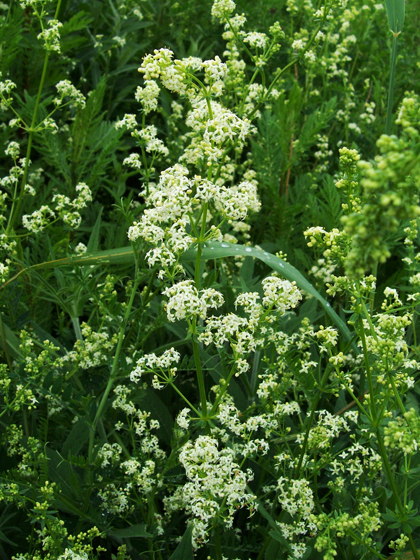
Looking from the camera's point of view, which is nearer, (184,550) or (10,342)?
(184,550)

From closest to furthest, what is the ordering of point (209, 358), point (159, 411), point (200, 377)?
point (200, 377), point (209, 358), point (159, 411)

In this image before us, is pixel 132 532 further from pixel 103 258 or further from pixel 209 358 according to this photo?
pixel 103 258

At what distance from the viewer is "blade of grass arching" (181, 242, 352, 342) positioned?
1855 mm

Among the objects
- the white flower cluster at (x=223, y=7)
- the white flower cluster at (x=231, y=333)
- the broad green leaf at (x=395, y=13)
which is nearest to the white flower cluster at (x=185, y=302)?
the white flower cluster at (x=231, y=333)

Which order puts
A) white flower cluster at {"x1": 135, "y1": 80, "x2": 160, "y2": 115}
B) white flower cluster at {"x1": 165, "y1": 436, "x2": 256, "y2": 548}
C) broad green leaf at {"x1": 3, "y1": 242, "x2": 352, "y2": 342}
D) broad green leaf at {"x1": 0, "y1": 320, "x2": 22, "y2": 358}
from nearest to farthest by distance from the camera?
1. white flower cluster at {"x1": 165, "y1": 436, "x2": 256, "y2": 548}
2. broad green leaf at {"x1": 3, "y1": 242, "x2": 352, "y2": 342}
3. white flower cluster at {"x1": 135, "y1": 80, "x2": 160, "y2": 115}
4. broad green leaf at {"x1": 0, "y1": 320, "x2": 22, "y2": 358}

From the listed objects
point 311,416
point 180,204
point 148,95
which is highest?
point 148,95

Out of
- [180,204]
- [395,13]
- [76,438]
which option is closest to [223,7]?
[395,13]

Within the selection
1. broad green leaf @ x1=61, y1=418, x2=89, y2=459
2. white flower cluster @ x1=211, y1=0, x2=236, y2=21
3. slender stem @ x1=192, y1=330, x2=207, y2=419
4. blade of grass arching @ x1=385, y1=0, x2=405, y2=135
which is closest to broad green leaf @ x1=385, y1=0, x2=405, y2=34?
blade of grass arching @ x1=385, y1=0, x2=405, y2=135

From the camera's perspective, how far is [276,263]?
6.25 ft

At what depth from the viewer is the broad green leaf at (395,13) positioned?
2157mm

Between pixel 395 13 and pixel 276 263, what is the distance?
112 centimetres

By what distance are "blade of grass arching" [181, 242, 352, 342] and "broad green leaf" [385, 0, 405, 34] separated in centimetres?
103

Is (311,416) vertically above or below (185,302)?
below

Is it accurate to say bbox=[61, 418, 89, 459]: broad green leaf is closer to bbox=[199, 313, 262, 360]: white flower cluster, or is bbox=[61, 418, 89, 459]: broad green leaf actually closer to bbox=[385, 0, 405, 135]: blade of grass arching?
bbox=[199, 313, 262, 360]: white flower cluster
